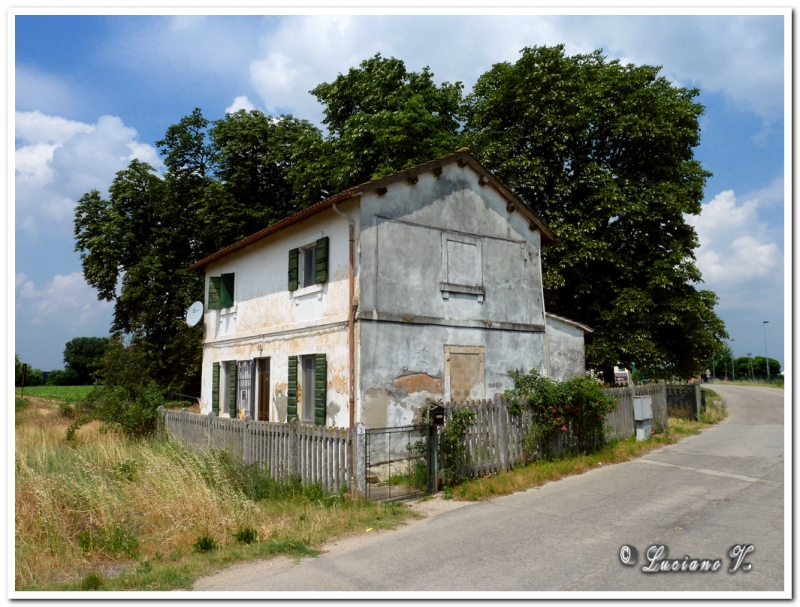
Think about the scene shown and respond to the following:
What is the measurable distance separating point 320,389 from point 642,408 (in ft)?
27.4

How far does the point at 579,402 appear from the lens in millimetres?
12422

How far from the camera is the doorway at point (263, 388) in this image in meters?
15.5

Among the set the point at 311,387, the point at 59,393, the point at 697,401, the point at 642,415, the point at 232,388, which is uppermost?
the point at 311,387

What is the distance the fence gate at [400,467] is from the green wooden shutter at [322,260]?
3.77 metres

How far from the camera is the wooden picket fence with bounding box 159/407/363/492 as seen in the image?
8.98 metres

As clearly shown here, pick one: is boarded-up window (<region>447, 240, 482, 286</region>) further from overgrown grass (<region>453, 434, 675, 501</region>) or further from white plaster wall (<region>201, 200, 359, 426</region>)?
overgrown grass (<region>453, 434, 675, 501</region>)

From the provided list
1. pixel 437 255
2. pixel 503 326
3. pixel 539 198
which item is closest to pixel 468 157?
pixel 437 255

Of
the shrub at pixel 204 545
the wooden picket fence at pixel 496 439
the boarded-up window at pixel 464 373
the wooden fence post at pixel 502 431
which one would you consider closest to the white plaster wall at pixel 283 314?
the boarded-up window at pixel 464 373

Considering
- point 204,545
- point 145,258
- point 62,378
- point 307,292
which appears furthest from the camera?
point 62,378

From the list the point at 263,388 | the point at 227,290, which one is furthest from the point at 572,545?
the point at 227,290

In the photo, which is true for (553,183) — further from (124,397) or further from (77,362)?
(77,362)

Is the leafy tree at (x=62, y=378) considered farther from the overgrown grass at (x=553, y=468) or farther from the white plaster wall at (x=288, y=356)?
the overgrown grass at (x=553, y=468)

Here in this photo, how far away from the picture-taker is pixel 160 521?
24.6 ft

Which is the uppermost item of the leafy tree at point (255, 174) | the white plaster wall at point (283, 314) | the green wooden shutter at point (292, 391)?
the leafy tree at point (255, 174)
